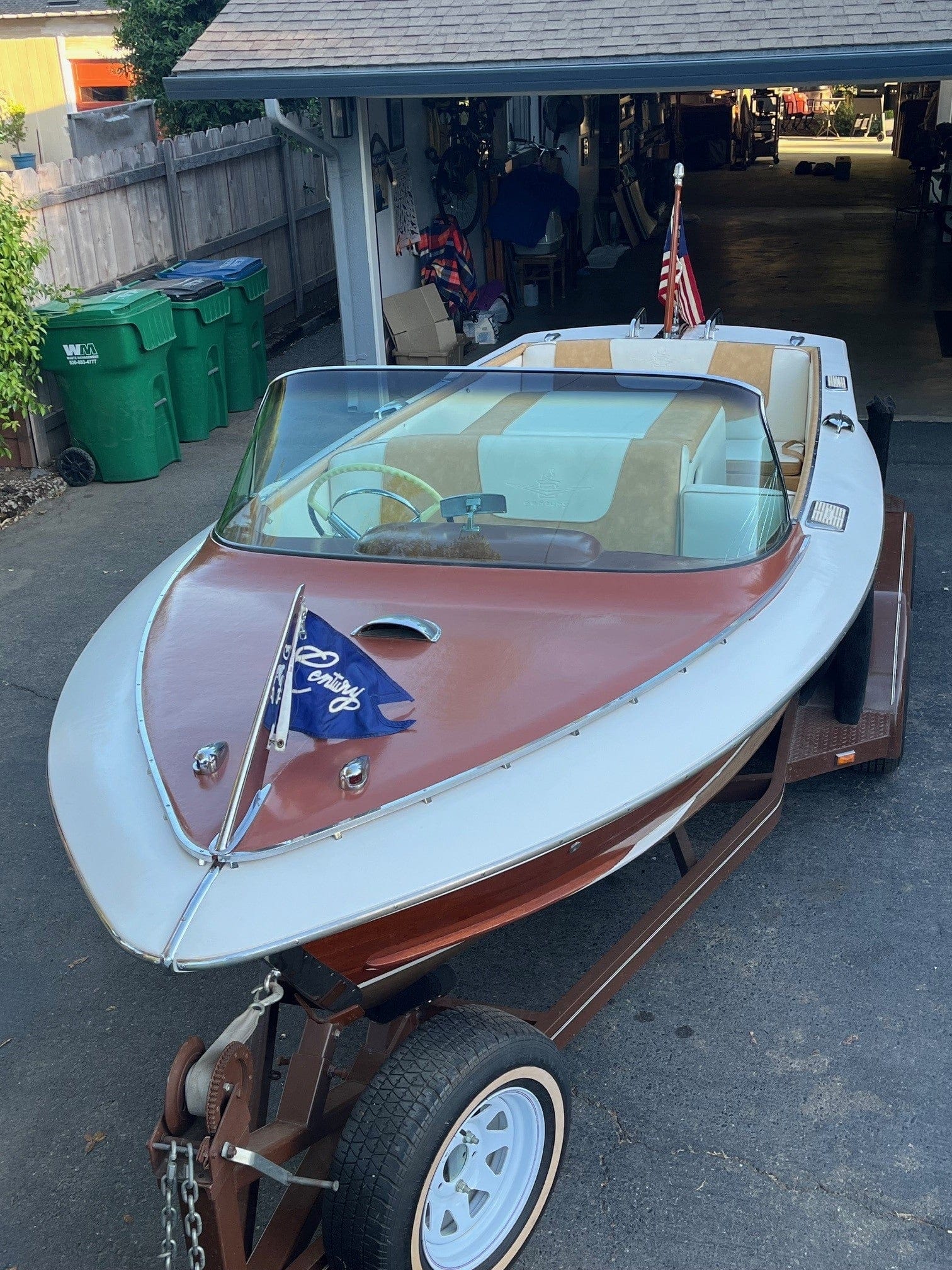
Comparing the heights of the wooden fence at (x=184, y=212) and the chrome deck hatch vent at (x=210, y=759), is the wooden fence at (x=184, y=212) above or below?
above

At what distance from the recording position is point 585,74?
7020mm

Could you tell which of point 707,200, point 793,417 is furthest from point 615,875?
point 707,200

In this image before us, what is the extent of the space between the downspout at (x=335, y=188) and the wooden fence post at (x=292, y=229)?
2.81 metres

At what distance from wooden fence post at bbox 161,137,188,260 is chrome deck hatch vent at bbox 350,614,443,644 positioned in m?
7.34

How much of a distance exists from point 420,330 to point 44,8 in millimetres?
18014

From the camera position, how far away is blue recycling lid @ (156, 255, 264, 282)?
8.55 meters

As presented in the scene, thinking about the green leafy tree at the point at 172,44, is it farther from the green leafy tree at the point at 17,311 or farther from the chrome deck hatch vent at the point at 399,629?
the chrome deck hatch vent at the point at 399,629

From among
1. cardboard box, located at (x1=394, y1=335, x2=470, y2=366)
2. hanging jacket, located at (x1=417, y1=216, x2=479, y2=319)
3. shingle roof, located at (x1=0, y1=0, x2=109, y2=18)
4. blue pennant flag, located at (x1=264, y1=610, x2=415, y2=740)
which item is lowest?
cardboard box, located at (x1=394, y1=335, x2=470, y2=366)

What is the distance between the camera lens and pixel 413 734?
2627 mm

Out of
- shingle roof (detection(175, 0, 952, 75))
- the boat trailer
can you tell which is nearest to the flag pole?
shingle roof (detection(175, 0, 952, 75))

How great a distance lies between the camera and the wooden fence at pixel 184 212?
785cm

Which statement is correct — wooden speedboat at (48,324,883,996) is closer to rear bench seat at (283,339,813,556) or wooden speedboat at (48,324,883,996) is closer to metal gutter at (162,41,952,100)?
rear bench seat at (283,339,813,556)

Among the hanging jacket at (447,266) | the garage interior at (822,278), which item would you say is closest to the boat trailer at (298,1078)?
the garage interior at (822,278)

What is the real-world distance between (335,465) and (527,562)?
2.69 feet
